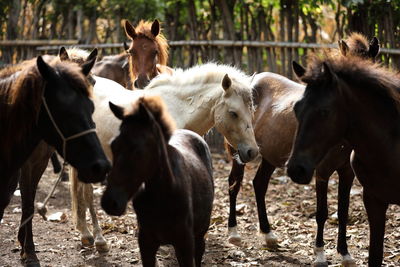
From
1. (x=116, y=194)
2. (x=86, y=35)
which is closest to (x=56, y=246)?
(x=116, y=194)

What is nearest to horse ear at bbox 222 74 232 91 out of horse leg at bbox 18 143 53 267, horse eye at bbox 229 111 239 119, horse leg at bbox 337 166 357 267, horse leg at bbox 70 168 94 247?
horse eye at bbox 229 111 239 119

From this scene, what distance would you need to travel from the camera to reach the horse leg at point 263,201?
6789mm

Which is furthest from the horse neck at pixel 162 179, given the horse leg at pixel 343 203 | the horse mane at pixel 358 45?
the horse mane at pixel 358 45

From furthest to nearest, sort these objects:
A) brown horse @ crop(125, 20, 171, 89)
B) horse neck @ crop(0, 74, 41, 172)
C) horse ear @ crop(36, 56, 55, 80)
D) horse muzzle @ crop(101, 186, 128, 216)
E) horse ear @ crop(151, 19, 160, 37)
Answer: horse ear @ crop(151, 19, 160, 37), brown horse @ crop(125, 20, 171, 89), horse neck @ crop(0, 74, 41, 172), horse ear @ crop(36, 56, 55, 80), horse muzzle @ crop(101, 186, 128, 216)

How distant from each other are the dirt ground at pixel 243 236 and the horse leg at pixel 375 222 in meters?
1.15

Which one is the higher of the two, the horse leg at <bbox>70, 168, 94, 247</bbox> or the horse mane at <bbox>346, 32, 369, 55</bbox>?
the horse mane at <bbox>346, 32, 369, 55</bbox>

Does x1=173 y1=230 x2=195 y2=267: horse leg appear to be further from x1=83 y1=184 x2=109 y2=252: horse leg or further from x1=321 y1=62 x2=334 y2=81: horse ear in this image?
x1=83 y1=184 x2=109 y2=252: horse leg

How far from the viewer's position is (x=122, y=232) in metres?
7.24

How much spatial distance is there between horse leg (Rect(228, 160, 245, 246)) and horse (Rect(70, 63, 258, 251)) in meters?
0.99

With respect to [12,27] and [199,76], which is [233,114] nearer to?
[199,76]

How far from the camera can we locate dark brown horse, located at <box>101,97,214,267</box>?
3758 mm

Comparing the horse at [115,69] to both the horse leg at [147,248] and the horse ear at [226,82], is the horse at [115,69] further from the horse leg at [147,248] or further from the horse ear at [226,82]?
the horse leg at [147,248]

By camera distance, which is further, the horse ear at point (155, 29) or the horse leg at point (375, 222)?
the horse ear at point (155, 29)

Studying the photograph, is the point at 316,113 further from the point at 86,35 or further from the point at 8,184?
the point at 86,35
